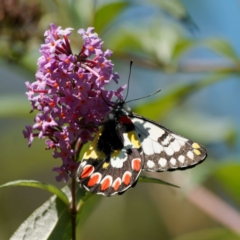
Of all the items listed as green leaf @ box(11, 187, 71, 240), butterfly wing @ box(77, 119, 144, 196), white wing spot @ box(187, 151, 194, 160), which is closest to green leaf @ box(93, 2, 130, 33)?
butterfly wing @ box(77, 119, 144, 196)

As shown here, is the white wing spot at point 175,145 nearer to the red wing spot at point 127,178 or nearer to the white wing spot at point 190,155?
the white wing spot at point 190,155

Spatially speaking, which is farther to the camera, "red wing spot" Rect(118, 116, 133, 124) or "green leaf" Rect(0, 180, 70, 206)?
"red wing spot" Rect(118, 116, 133, 124)

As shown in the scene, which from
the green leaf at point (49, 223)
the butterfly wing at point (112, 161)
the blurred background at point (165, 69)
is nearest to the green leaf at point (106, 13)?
the blurred background at point (165, 69)

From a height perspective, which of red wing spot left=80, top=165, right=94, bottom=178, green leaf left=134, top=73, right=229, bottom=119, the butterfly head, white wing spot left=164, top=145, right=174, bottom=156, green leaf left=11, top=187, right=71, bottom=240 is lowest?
green leaf left=134, top=73, right=229, bottom=119

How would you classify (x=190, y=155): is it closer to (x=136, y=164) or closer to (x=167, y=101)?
(x=136, y=164)

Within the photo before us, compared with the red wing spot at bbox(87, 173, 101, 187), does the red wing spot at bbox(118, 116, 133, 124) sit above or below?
above

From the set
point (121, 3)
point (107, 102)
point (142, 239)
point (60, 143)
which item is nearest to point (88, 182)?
point (60, 143)

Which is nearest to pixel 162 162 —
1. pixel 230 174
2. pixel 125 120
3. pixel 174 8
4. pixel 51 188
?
pixel 125 120

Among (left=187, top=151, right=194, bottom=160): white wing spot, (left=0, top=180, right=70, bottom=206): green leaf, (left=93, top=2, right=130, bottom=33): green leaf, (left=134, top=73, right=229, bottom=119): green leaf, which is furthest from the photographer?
(left=134, top=73, right=229, bottom=119): green leaf

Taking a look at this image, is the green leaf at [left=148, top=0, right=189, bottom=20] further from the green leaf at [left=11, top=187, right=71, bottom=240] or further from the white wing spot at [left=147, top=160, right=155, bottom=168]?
the green leaf at [left=11, top=187, right=71, bottom=240]
